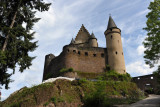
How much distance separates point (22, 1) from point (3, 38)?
369cm

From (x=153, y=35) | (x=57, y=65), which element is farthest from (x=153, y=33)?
(x=57, y=65)

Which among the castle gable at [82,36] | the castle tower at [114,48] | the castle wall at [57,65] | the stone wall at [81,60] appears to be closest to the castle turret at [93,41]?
the castle gable at [82,36]

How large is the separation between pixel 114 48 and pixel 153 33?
1632cm

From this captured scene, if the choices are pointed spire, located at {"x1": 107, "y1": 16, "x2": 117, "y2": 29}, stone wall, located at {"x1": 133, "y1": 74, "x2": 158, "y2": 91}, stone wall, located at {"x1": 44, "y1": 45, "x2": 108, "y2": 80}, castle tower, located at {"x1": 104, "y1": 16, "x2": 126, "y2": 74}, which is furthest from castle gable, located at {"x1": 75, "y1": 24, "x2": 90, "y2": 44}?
stone wall, located at {"x1": 133, "y1": 74, "x2": 158, "y2": 91}

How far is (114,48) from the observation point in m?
29.4

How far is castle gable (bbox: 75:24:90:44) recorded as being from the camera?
3697 cm

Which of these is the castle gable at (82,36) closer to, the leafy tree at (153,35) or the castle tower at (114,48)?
the castle tower at (114,48)

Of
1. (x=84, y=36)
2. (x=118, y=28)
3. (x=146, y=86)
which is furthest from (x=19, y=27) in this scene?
(x=146, y=86)

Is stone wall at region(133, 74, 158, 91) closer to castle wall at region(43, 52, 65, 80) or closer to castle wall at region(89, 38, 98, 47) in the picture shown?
castle wall at region(89, 38, 98, 47)

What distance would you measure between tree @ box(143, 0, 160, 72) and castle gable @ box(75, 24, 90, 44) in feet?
77.5

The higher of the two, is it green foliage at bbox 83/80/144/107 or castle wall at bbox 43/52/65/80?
castle wall at bbox 43/52/65/80

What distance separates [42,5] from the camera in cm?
1280

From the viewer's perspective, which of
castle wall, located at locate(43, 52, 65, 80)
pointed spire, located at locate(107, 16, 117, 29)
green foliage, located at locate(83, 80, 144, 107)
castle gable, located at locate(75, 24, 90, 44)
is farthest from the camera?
castle gable, located at locate(75, 24, 90, 44)

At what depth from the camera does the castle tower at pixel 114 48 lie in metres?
28.1
